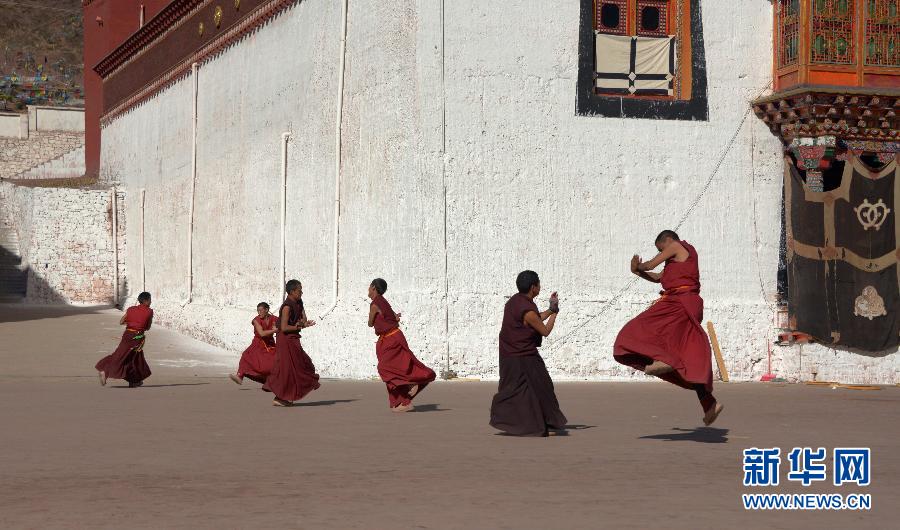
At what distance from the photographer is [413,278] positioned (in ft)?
54.9

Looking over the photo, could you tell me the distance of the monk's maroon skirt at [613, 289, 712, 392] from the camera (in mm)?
9250

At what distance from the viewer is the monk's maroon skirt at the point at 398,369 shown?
485 inches

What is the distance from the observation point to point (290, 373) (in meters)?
13.1

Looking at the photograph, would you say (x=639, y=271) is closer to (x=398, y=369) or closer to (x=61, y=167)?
(x=398, y=369)

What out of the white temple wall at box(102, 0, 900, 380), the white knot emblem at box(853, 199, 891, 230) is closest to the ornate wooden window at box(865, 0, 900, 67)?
the white temple wall at box(102, 0, 900, 380)

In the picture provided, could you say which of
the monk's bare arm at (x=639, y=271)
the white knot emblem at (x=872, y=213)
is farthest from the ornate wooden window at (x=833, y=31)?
the monk's bare arm at (x=639, y=271)

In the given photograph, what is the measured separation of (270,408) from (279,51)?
923 cm

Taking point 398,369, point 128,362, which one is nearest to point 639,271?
point 398,369

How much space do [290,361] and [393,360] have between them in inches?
52.4

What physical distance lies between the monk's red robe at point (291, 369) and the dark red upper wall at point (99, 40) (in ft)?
69.8

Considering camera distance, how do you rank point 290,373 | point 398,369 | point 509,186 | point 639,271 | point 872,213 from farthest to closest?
point 872,213, point 509,186, point 290,373, point 398,369, point 639,271

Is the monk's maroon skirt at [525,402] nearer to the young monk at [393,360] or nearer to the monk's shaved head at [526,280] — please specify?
the monk's shaved head at [526,280]

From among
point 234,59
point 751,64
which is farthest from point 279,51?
point 751,64

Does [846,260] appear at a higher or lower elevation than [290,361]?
higher
